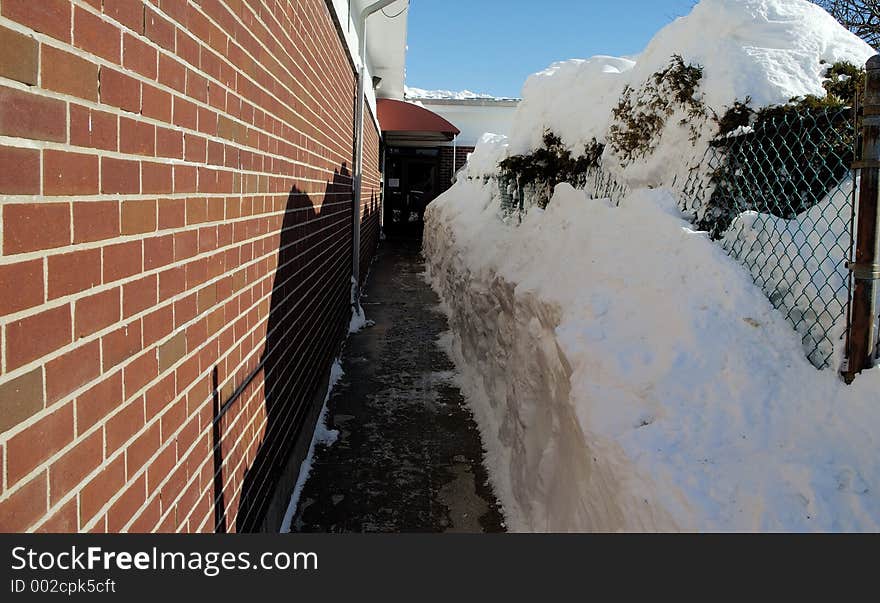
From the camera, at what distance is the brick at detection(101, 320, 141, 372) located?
5.26ft

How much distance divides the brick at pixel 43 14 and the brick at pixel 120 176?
0.94 feet

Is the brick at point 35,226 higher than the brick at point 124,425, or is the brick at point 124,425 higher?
the brick at point 35,226

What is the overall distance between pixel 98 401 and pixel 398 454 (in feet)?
12.0

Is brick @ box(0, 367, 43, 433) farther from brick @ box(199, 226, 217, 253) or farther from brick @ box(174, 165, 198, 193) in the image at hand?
brick @ box(199, 226, 217, 253)

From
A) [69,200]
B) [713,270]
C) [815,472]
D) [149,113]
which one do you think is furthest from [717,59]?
[69,200]

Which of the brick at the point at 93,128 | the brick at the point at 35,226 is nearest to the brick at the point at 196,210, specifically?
the brick at the point at 93,128

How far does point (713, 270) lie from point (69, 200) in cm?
282

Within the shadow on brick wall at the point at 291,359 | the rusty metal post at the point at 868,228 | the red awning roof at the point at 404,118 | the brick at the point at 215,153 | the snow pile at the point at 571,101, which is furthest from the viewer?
the red awning roof at the point at 404,118

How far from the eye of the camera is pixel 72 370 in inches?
56.8

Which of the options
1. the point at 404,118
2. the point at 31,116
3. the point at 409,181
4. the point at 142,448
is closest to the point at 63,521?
the point at 142,448

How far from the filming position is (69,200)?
1407mm

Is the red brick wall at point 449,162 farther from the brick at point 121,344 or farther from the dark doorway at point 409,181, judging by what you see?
the brick at point 121,344

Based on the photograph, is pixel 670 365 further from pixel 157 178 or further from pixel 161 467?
pixel 157 178

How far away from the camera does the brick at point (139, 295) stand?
5.60 ft
